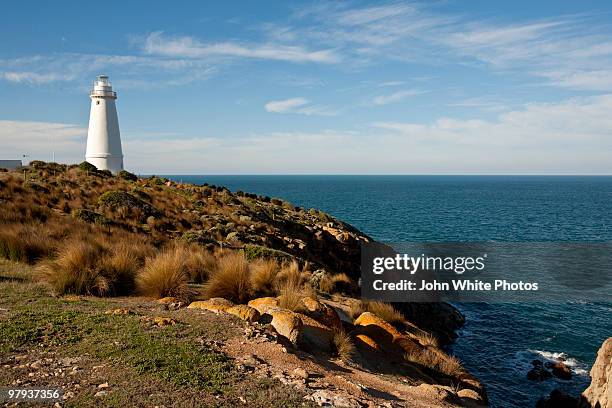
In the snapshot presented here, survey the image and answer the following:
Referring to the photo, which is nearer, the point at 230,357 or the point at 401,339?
the point at 230,357

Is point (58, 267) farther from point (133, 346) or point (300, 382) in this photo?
point (300, 382)

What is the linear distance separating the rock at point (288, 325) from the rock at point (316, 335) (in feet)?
0.60

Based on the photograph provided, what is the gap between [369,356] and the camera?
31.0 feet

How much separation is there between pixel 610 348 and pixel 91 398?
1275 cm

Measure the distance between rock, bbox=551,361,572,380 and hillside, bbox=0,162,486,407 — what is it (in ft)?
31.4

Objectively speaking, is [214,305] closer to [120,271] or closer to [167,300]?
[167,300]

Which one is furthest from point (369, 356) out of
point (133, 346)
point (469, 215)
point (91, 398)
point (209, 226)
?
point (469, 215)

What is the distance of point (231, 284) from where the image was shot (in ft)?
35.5

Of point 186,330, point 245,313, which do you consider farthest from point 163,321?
point 245,313

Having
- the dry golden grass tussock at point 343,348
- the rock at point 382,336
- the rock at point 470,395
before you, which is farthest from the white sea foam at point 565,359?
the dry golden grass tussock at point 343,348

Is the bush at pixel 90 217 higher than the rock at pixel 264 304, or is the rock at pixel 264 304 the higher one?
the bush at pixel 90 217

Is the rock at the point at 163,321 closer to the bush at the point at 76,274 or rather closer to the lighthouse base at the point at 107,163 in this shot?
the bush at the point at 76,274

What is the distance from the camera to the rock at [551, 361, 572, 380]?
1861cm

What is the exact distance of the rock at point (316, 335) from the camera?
27.9 feet
